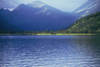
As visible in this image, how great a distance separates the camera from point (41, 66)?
36812 millimetres

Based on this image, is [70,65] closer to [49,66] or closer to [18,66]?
[49,66]

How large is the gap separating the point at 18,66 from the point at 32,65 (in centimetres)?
342

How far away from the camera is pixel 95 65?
3769 centimetres

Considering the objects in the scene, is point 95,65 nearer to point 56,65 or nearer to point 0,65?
point 56,65

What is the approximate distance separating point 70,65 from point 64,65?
1491 millimetres

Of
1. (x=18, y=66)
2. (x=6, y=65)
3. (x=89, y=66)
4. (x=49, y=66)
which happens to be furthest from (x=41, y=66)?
(x=89, y=66)

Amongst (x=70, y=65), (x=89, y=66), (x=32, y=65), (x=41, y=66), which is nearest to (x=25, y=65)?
(x=32, y=65)

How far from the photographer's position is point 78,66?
36719 millimetres

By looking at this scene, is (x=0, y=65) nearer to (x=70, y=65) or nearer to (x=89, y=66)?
(x=70, y=65)

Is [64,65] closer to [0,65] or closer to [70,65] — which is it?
[70,65]

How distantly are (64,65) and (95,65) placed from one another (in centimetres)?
767

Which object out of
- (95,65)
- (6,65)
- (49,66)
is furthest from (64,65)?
(6,65)

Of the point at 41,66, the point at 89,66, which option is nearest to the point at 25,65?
the point at 41,66

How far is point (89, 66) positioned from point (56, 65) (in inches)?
315
